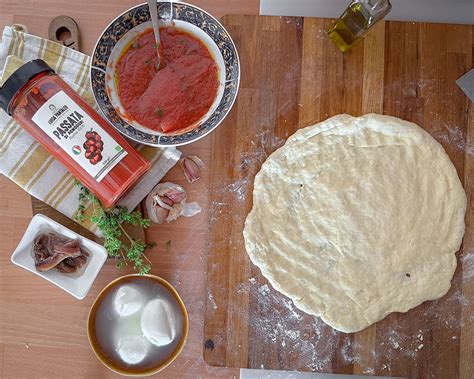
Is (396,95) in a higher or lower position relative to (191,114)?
lower

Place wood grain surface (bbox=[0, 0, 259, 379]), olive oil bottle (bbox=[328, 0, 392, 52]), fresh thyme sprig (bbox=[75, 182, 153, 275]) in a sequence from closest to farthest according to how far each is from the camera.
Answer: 1. olive oil bottle (bbox=[328, 0, 392, 52])
2. fresh thyme sprig (bbox=[75, 182, 153, 275])
3. wood grain surface (bbox=[0, 0, 259, 379])

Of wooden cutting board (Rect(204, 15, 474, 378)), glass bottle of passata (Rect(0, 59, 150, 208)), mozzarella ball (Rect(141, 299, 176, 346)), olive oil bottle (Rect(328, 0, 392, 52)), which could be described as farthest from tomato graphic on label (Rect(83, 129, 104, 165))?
olive oil bottle (Rect(328, 0, 392, 52))

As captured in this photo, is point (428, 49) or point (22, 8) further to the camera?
point (22, 8)

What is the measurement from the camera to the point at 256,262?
62.5 inches

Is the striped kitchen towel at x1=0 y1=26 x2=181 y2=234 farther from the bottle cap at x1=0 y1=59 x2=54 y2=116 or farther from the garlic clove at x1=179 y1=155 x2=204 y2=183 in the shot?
the bottle cap at x1=0 y1=59 x2=54 y2=116

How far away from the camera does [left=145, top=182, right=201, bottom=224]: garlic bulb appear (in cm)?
167

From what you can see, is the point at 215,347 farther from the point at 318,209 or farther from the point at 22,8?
the point at 22,8

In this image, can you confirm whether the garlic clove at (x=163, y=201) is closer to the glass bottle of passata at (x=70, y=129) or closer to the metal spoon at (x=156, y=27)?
the glass bottle of passata at (x=70, y=129)

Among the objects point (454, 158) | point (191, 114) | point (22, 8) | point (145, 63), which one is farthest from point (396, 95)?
point (22, 8)

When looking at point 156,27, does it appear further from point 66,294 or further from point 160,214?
point 66,294

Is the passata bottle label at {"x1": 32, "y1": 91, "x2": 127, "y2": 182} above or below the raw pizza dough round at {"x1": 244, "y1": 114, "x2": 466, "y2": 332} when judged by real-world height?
above

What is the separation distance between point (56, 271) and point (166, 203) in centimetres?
38

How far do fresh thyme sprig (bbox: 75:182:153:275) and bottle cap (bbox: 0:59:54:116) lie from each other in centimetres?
32

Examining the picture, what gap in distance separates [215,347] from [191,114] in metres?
0.71
